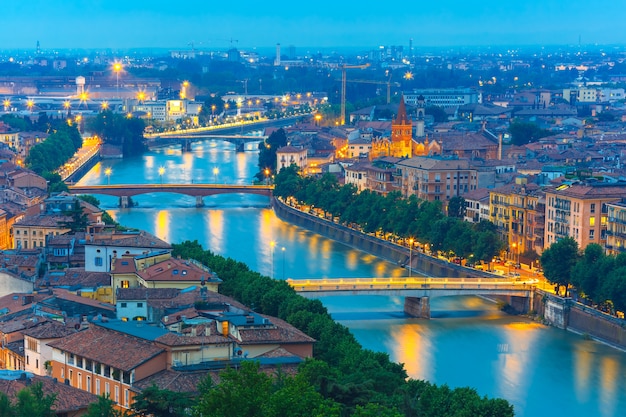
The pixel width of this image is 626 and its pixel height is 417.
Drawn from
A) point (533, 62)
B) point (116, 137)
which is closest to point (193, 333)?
point (116, 137)

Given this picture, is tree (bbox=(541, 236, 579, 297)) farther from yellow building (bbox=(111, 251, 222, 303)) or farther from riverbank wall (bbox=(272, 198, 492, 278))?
yellow building (bbox=(111, 251, 222, 303))

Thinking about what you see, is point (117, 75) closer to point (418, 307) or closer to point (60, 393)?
point (418, 307)

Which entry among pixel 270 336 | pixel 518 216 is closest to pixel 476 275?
pixel 518 216

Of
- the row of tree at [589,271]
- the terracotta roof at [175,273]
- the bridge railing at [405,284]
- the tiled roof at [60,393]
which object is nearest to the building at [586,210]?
the row of tree at [589,271]

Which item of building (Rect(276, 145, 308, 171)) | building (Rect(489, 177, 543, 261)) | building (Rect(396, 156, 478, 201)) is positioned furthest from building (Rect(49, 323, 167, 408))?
building (Rect(276, 145, 308, 171))

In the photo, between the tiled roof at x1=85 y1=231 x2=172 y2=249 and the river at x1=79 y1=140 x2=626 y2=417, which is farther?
the tiled roof at x1=85 y1=231 x2=172 y2=249

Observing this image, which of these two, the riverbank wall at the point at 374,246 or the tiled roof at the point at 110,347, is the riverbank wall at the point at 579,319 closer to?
the riverbank wall at the point at 374,246
